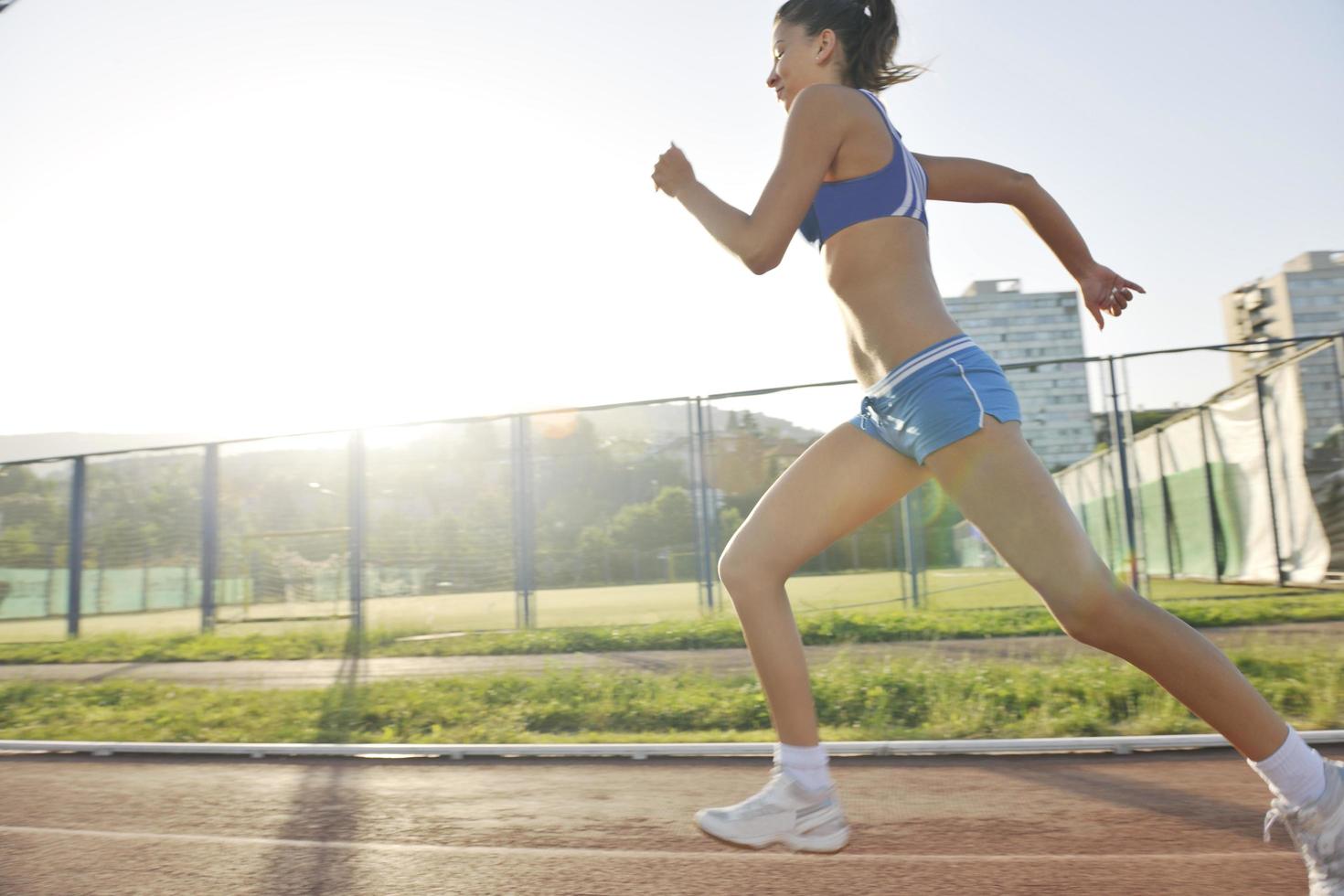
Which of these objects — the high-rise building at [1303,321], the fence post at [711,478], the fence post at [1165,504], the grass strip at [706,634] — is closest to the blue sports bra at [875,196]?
the grass strip at [706,634]

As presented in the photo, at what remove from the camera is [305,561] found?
459 inches

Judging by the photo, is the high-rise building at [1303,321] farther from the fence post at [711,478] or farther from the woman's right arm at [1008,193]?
the woman's right arm at [1008,193]

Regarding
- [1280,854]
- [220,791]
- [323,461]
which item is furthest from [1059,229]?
[323,461]

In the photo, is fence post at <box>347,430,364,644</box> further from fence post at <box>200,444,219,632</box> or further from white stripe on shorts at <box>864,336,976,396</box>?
white stripe on shorts at <box>864,336,976,396</box>

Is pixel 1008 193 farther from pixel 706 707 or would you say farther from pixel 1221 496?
pixel 1221 496

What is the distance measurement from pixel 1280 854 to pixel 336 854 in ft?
9.89

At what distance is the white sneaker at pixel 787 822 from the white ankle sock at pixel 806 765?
1 centimetres

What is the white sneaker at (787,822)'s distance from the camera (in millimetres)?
2262

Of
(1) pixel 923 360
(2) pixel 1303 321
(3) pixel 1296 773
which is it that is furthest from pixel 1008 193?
A: (2) pixel 1303 321

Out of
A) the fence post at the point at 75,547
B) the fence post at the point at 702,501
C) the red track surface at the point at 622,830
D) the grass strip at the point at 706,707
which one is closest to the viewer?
the red track surface at the point at 622,830

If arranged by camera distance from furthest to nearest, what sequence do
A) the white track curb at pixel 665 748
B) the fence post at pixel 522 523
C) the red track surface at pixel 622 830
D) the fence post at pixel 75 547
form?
the fence post at pixel 75 547 < the fence post at pixel 522 523 < the white track curb at pixel 665 748 < the red track surface at pixel 622 830

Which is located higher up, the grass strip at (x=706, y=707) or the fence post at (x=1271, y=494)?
the fence post at (x=1271, y=494)

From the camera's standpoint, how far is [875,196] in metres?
2.32

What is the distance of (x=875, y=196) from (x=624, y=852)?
7.49 feet
